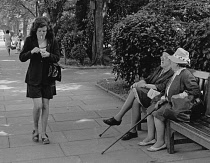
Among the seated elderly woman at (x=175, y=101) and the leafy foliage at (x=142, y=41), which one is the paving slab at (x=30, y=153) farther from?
the leafy foliage at (x=142, y=41)

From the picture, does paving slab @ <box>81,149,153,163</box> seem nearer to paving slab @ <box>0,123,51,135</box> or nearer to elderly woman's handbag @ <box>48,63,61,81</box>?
elderly woman's handbag @ <box>48,63,61,81</box>

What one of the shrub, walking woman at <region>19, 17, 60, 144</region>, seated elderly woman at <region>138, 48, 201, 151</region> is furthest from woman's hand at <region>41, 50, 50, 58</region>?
the shrub

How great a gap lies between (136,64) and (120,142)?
10.9ft

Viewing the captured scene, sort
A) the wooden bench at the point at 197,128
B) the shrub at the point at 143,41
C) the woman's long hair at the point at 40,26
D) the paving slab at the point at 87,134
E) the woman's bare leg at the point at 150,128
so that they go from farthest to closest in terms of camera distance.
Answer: the shrub at the point at 143,41 → the paving slab at the point at 87,134 → the woman's long hair at the point at 40,26 → the woman's bare leg at the point at 150,128 → the wooden bench at the point at 197,128

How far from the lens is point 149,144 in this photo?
5.18 metres

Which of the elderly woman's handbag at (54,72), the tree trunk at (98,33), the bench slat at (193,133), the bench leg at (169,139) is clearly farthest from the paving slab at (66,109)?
the tree trunk at (98,33)

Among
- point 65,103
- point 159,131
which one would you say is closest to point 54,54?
point 159,131

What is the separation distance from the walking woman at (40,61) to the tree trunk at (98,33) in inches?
423

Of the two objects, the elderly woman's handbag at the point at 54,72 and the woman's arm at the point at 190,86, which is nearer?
the woman's arm at the point at 190,86

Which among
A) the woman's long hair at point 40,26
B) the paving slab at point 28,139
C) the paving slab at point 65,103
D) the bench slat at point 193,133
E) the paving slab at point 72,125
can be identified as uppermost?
the woman's long hair at point 40,26

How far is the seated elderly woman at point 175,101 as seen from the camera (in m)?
4.67

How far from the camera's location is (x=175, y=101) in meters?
4.71

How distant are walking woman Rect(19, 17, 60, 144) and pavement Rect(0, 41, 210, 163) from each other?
38cm

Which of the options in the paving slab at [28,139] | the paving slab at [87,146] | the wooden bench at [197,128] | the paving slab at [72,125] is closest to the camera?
the wooden bench at [197,128]
